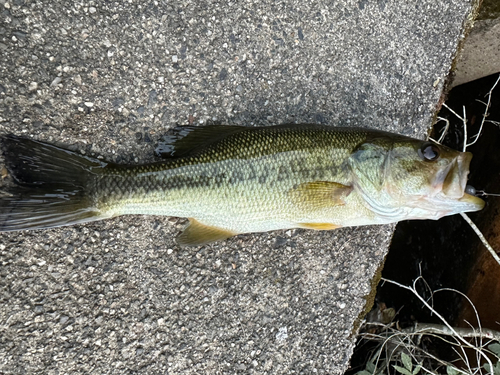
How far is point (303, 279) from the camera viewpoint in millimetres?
2846

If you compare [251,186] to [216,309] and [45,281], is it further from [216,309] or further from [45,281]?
[45,281]

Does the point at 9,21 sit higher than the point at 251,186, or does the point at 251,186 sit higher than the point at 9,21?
the point at 9,21

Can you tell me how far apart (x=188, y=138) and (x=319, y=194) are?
3.00 ft

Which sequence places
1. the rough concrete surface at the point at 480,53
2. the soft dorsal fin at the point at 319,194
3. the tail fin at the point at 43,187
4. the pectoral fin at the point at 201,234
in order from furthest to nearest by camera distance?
the rough concrete surface at the point at 480,53
the pectoral fin at the point at 201,234
the soft dorsal fin at the point at 319,194
the tail fin at the point at 43,187

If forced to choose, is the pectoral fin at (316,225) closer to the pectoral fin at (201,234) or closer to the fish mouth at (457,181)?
the pectoral fin at (201,234)

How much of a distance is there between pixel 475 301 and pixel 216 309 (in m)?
2.26

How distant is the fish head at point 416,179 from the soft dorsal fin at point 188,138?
0.89m

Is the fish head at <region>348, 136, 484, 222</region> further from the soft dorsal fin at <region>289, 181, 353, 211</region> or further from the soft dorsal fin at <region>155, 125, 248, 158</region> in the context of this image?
the soft dorsal fin at <region>155, 125, 248, 158</region>

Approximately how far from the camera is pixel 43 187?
220cm

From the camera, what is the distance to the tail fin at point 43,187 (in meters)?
2.16

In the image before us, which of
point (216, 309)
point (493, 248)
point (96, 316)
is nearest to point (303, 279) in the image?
point (216, 309)

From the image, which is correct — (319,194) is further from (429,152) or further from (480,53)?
(480,53)

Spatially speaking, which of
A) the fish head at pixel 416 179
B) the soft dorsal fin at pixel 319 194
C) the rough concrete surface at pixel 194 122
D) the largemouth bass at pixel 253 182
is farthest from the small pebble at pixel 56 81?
the fish head at pixel 416 179

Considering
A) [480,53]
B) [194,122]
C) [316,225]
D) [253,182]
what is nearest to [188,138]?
[194,122]
